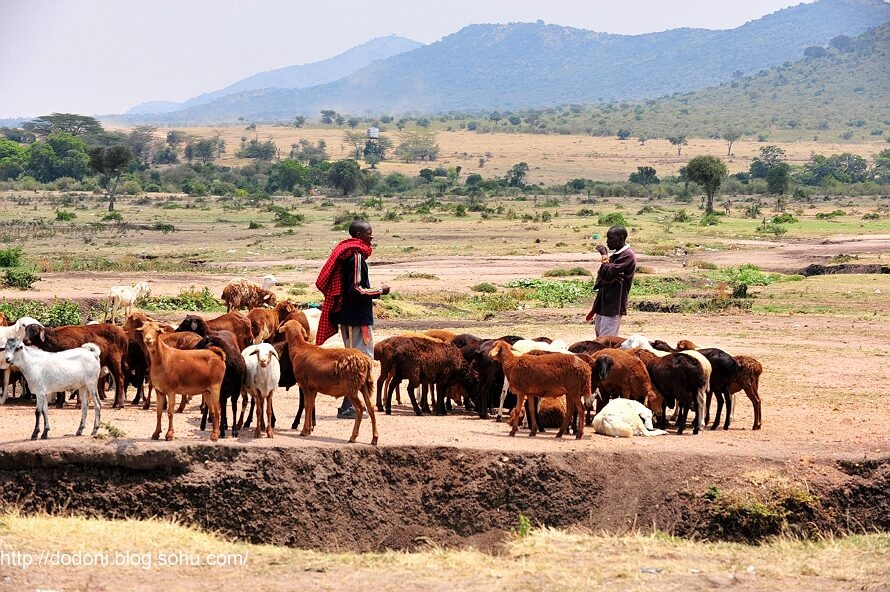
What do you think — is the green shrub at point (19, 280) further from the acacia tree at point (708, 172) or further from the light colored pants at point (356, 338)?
the acacia tree at point (708, 172)

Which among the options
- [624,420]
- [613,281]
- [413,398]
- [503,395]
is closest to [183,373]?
[413,398]

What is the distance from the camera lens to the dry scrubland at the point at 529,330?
28.9 feet


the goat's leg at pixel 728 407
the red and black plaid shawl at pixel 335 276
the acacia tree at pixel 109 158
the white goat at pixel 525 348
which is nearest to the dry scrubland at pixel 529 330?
the goat's leg at pixel 728 407

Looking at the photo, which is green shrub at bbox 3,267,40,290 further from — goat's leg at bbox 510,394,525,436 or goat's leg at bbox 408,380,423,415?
goat's leg at bbox 510,394,525,436

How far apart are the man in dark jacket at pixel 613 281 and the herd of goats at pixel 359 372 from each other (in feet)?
1.50

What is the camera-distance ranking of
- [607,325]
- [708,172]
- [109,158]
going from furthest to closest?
[109,158]
[708,172]
[607,325]

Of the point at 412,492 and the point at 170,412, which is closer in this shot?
the point at 170,412

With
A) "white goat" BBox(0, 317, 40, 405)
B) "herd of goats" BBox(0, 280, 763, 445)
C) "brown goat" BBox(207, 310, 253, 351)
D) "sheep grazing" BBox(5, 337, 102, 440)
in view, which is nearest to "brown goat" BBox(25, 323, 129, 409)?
"herd of goats" BBox(0, 280, 763, 445)

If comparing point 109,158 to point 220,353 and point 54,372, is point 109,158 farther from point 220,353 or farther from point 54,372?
point 220,353

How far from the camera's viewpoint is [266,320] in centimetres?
1491

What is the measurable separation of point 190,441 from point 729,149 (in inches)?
5425

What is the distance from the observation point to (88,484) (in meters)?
10.3

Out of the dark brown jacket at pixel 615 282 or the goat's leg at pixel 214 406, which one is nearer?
the goat's leg at pixel 214 406

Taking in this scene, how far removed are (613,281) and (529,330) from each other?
7.63m
